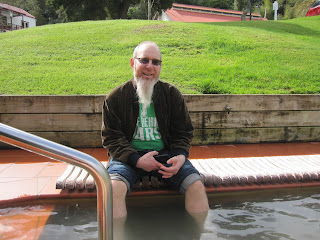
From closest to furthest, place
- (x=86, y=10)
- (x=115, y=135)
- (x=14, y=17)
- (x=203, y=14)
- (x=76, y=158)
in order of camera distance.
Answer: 1. (x=76, y=158)
2. (x=115, y=135)
3. (x=86, y=10)
4. (x=203, y=14)
5. (x=14, y=17)

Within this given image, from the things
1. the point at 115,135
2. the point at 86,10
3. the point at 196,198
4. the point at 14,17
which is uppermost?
the point at 14,17

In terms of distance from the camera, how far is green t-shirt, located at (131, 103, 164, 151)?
8.51 feet

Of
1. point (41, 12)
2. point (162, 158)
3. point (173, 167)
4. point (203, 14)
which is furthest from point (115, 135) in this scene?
point (41, 12)

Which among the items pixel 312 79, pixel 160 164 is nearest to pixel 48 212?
pixel 160 164

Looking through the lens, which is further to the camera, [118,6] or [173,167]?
[118,6]

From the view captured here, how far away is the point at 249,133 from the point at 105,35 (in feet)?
19.3

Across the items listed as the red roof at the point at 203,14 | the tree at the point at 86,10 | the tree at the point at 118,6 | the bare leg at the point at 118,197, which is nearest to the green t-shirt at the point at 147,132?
the bare leg at the point at 118,197

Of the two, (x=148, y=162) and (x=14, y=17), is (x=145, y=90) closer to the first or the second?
(x=148, y=162)

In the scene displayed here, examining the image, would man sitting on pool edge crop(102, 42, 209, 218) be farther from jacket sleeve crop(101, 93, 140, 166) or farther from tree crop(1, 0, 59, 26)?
tree crop(1, 0, 59, 26)

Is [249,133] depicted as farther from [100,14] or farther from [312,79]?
[100,14]

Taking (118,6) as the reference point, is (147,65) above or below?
below

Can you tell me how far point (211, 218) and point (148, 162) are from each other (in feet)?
2.43

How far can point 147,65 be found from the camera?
8.28 feet

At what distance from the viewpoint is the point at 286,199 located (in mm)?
2750
